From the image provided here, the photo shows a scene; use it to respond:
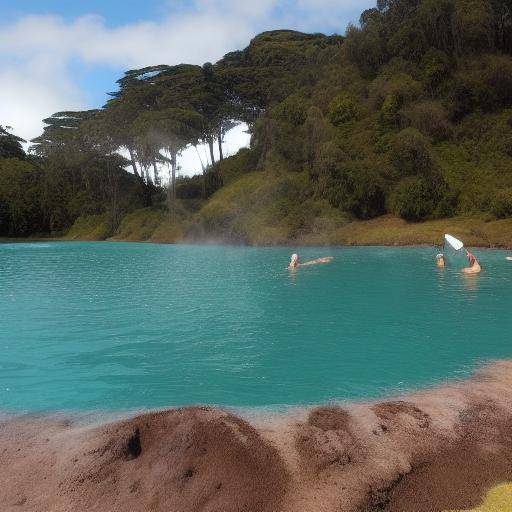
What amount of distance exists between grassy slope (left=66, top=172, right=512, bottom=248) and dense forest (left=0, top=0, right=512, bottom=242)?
246mm

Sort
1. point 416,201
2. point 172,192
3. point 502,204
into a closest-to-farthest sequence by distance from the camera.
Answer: point 502,204 < point 416,201 < point 172,192

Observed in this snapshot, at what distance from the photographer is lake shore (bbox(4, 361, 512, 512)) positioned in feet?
16.4

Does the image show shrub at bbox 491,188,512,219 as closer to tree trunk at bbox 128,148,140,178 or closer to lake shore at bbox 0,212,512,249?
lake shore at bbox 0,212,512,249

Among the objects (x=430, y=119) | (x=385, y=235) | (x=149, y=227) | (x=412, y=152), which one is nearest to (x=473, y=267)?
(x=385, y=235)

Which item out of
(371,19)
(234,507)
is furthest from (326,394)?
(371,19)

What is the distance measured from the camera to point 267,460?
222 inches

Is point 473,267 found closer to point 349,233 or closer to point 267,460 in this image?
point 267,460

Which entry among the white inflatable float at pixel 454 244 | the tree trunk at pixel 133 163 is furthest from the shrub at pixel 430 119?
the tree trunk at pixel 133 163

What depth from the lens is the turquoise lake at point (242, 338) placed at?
8.49m

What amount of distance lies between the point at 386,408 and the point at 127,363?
5.69m

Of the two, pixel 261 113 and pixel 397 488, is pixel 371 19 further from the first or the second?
pixel 397 488

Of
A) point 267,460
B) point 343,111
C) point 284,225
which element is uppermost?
point 343,111

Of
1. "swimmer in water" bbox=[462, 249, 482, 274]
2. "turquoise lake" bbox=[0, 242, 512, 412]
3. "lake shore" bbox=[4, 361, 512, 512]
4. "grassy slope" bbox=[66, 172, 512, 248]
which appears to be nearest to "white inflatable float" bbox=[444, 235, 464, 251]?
"swimmer in water" bbox=[462, 249, 482, 274]

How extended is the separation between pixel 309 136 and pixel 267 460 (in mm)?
54773
